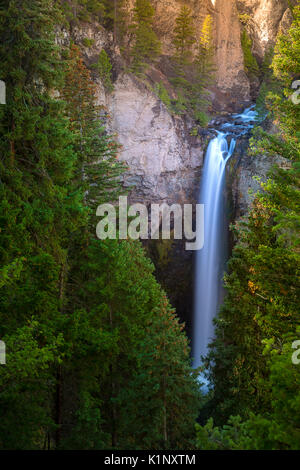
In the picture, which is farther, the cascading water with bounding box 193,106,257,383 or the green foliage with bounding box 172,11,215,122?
the green foliage with bounding box 172,11,215,122

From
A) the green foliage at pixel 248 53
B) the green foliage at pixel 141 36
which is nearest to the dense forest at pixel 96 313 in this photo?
the green foliage at pixel 141 36

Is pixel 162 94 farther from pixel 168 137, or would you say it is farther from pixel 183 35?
pixel 183 35

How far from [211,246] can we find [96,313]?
1899 centimetres

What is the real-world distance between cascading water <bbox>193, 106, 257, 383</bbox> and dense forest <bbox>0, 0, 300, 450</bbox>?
1441 centimetres

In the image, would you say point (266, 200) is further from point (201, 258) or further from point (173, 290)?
point (173, 290)

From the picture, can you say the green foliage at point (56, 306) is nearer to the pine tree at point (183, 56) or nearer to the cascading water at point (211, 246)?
the cascading water at point (211, 246)

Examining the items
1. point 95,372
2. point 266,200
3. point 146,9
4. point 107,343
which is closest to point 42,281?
point 107,343

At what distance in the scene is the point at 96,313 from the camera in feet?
31.2

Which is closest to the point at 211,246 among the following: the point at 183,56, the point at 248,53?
the point at 183,56

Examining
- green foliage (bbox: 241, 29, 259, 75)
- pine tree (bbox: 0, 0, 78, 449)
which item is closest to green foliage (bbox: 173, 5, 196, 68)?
green foliage (bbox: 241, 29, 259, 75)

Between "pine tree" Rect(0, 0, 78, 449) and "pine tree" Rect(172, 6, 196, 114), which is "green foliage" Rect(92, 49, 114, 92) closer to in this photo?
"pine tree" Rect(172, 6, 196, 114)

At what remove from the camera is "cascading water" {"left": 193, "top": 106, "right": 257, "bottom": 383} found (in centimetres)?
2689

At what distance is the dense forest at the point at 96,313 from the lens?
6.21m

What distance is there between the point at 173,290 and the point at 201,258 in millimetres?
4146
